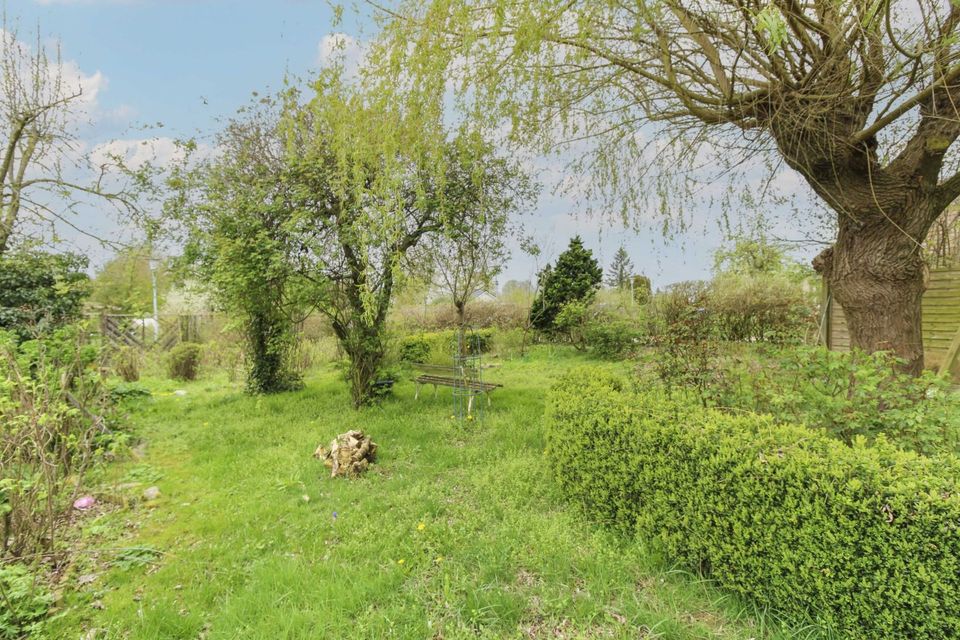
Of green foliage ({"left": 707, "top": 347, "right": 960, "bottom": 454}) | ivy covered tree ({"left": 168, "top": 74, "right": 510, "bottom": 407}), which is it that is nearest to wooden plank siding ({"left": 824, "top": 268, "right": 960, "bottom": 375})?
green foliage ({"left": 707, "top": 347, "right": 960, "bottom": 454})

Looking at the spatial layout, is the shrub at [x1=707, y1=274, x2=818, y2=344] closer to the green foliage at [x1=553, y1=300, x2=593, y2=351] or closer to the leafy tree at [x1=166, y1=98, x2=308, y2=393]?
the green foliage at [x1=553, y1=300, x2=593, y2=351]

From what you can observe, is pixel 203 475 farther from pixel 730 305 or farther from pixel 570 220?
pixel 730 305

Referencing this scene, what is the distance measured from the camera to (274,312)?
6.03m

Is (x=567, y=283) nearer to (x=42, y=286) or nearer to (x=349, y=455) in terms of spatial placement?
(x=349, y=455)

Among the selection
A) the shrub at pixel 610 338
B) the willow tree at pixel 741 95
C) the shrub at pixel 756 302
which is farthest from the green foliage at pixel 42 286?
the shrub at pixel 756 302

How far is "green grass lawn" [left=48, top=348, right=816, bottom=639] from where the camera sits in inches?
72.9

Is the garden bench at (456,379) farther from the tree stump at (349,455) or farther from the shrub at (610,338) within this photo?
the shrub at (610,338)

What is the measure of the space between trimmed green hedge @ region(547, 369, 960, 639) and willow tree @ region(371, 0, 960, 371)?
76.1 inches

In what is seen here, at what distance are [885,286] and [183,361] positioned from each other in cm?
1121

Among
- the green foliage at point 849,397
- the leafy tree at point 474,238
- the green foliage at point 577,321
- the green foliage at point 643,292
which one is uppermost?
the leafy tree at point 474,238

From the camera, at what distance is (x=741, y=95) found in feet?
9.21

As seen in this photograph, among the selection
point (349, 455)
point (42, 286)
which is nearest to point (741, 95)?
point (349, 455)

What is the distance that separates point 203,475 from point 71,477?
92cm

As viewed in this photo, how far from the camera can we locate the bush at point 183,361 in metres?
8.50
